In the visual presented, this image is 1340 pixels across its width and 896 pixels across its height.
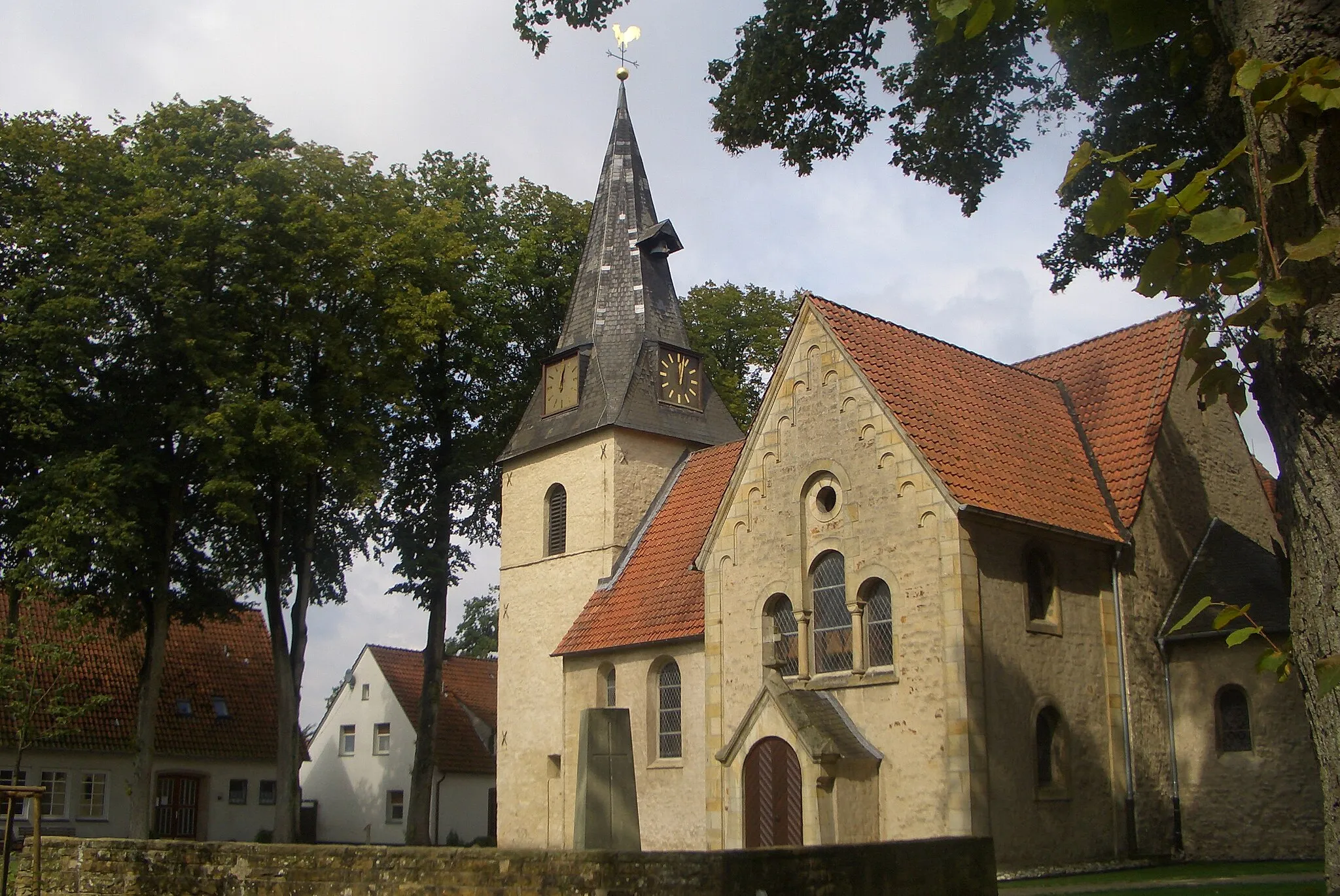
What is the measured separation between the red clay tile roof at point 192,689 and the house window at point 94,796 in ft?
2.66

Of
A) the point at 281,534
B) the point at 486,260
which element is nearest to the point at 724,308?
the point at 486,260

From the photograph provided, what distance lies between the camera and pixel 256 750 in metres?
38.8

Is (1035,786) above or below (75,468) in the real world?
below

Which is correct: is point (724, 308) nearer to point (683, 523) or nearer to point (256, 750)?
point (683, 523)

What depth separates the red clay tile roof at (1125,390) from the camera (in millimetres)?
21375

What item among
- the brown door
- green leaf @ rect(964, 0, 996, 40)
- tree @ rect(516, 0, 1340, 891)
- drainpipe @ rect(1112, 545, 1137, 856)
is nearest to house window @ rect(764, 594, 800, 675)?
drainpipe @ rect(1112, 545, 1137, 856)

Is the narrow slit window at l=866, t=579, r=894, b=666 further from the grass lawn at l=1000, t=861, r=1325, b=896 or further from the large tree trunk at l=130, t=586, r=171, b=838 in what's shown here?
the large tree trunk at l=130, t=586, r=171, b=838

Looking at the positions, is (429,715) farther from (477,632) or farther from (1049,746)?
(477,632)

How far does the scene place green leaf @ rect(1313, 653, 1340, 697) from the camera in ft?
12.7

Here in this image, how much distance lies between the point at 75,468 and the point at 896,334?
15.7m

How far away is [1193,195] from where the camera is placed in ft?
14.7

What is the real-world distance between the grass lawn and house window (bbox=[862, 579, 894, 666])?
3.62 meters

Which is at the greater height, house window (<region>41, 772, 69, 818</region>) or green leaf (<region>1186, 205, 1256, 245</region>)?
green leaf (<region>1186, 205, 1256, 245</region>)

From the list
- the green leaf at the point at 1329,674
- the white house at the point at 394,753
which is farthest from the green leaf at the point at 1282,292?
the white house at the point at 394,753
